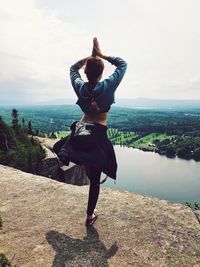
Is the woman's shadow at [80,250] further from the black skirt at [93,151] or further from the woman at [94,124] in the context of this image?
the black skirt at [93,151]

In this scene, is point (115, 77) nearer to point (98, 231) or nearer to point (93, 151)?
point (93, 151)

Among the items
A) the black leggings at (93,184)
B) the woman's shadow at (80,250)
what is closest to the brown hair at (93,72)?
the black leggings at (93,184)

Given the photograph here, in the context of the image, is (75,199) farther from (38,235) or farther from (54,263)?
(54,263)

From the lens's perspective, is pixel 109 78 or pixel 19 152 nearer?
pixel 109 78

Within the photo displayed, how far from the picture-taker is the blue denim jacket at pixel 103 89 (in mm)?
5469

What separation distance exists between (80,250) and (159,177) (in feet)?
349

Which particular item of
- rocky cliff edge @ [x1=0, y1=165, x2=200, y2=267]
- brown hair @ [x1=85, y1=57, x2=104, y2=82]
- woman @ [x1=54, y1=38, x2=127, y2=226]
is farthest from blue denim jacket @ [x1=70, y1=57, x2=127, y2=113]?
rocky cliff edge @ [x1=0, y1=165, x2=200, y2=267]

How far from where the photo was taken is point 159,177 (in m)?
109

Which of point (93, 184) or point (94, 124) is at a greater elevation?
point (94, 124)

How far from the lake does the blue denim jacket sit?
75.6 metres

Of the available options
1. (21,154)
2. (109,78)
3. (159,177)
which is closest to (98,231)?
(109,78)

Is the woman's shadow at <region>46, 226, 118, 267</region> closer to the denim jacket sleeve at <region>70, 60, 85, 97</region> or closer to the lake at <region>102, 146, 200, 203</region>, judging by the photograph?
the denim jacket sleeve at <region>70, 60, 85, 97</region>

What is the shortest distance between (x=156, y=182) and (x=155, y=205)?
97.9 meters

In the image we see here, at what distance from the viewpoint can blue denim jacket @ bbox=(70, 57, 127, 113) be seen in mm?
5469
